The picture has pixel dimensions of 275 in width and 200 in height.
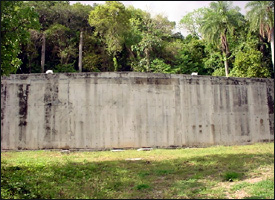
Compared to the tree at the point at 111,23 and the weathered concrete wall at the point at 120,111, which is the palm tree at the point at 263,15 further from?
the tree at the point at 111,23

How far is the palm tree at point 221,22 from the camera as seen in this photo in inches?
1027

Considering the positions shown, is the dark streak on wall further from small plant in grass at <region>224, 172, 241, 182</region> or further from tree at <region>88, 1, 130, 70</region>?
tree at <region>88, 1, 130, 70</region>

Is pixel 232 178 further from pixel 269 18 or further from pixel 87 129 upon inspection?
pixel 269 18

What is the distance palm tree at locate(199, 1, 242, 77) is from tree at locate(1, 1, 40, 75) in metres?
21.3

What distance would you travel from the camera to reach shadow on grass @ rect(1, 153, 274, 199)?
625 cm

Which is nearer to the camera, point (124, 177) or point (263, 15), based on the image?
point (124, 177)

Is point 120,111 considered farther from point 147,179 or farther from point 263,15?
point 263,15

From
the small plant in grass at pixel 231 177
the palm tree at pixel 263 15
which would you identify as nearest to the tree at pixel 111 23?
the palm tree at pixel 263 15

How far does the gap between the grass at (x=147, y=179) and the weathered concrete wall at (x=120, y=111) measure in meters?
3.48

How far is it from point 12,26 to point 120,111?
24.6ft

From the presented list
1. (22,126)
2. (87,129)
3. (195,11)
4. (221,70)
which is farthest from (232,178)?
(195,11)

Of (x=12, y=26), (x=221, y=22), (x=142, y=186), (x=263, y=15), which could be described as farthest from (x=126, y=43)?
(x=142, y=186)

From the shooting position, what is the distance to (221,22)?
2622 centimetres

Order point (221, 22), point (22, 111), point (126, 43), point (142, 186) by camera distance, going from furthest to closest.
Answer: point (126, 43) < point (221, 22) < point (22, 111) < point (142, 186)
